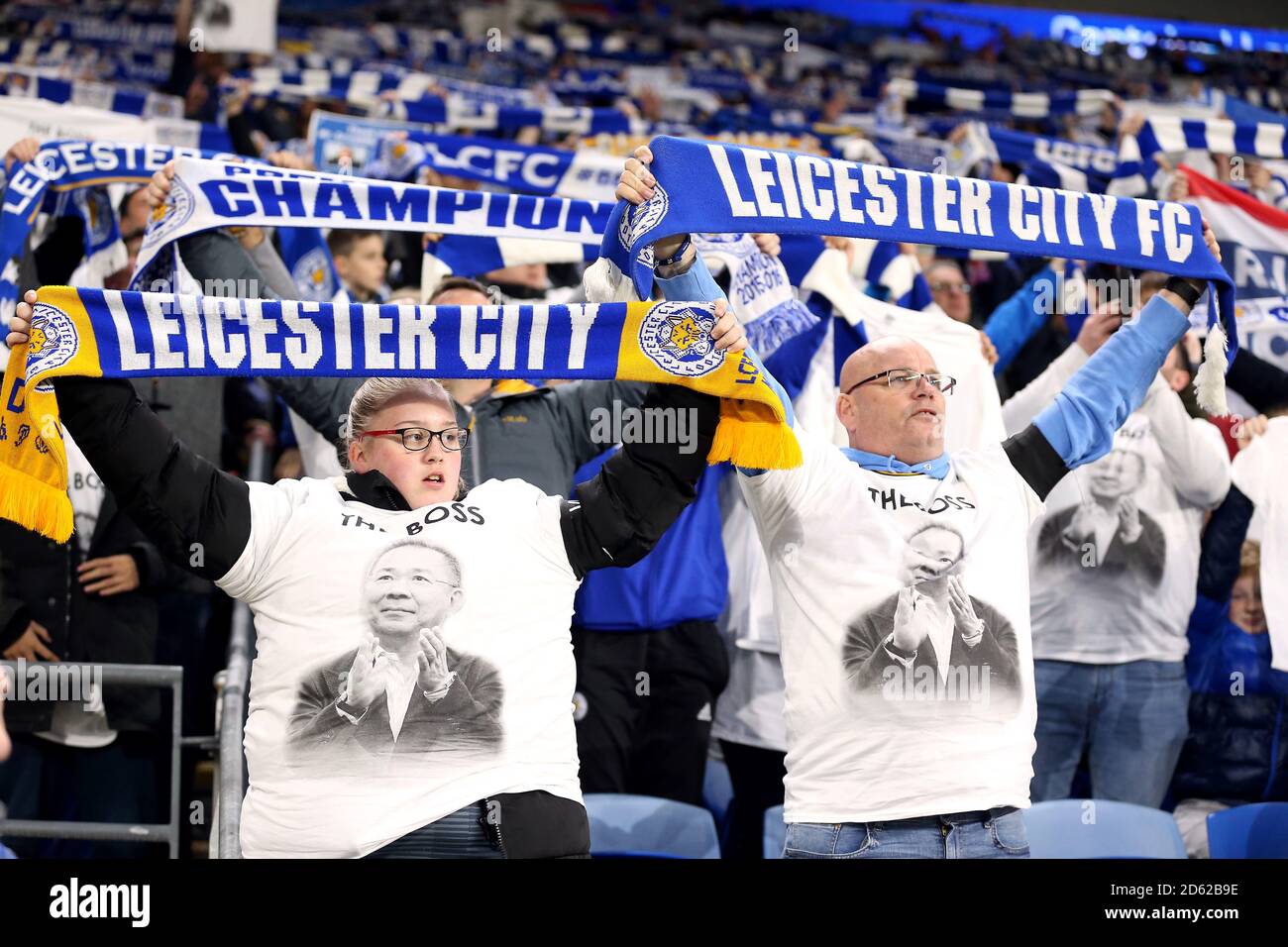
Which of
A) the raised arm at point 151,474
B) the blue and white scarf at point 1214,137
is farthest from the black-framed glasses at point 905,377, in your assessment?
the blue and white scarf at point 1214,137

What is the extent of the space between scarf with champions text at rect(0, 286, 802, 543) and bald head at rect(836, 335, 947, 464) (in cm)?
32

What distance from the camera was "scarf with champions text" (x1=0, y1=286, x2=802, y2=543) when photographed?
109 inches

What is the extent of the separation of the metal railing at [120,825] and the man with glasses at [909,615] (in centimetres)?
140

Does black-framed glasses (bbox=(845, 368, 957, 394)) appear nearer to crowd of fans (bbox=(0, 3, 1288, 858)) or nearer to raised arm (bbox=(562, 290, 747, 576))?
raised arm (bbox=(562, 290, 747, 576))

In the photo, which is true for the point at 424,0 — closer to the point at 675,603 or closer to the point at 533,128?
the point at 533,128

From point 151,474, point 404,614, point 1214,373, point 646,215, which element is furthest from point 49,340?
point 1214,373

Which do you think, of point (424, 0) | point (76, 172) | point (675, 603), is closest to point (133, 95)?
point (76, 172)

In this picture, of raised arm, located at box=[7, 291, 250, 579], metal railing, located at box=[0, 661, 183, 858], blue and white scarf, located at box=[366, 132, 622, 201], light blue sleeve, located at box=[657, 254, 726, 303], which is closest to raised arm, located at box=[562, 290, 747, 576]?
light blue sleeve, located at box=[657, 254, 726, 303]

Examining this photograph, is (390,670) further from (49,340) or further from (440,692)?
(49,340)

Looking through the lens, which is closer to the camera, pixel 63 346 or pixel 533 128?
pixel 63 346

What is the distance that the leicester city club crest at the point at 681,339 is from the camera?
290 cm

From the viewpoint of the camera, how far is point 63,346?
107 inches

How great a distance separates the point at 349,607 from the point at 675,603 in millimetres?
1430

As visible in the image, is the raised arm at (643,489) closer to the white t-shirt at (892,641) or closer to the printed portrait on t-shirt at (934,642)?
the white t-shirt at (892,641)
